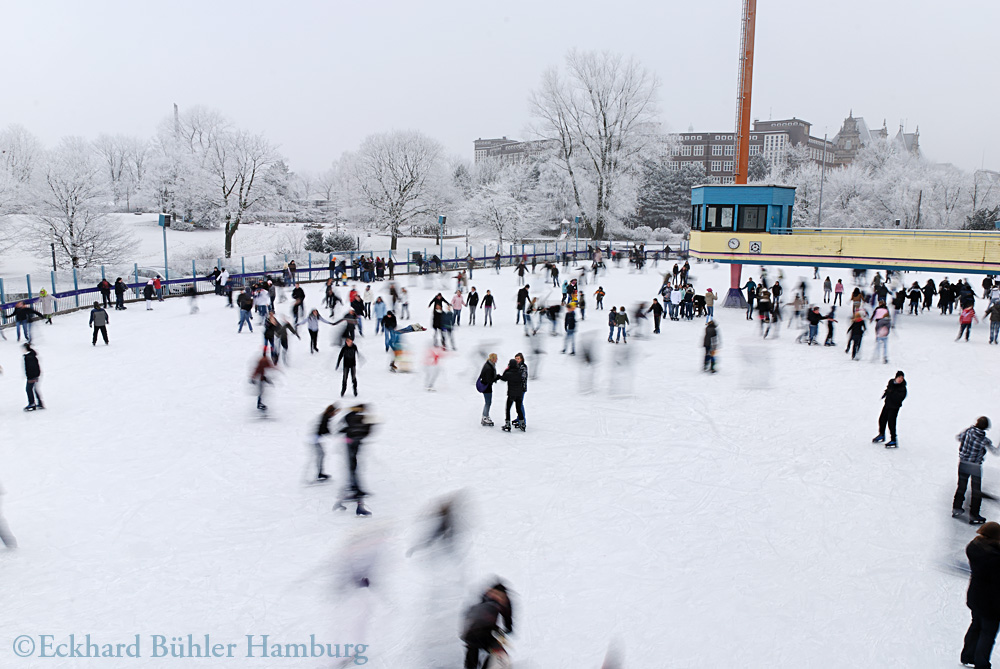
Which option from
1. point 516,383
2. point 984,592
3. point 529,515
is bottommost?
point 529,515

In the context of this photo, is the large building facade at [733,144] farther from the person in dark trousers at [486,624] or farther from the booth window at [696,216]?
the person in dark trousers at [486,624]

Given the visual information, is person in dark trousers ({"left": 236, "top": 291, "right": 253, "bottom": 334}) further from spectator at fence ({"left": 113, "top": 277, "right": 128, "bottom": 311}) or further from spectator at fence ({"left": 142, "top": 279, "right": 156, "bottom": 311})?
spectator at fence ({"left": 113, "top": 277, "right": 128, "bottom": 311})

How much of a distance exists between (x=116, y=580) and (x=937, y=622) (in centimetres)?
763

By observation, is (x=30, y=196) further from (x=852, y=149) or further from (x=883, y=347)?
(x=852, y=149)

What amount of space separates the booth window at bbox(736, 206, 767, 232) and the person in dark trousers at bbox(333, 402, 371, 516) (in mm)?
22469

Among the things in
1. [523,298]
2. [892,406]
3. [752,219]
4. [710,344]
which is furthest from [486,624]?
[752,219]

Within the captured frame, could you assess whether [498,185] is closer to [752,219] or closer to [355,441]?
[752,219]

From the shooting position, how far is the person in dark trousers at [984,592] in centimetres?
509

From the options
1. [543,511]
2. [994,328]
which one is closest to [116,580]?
[543,511]

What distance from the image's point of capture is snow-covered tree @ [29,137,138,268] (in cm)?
3712

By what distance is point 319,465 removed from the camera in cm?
873


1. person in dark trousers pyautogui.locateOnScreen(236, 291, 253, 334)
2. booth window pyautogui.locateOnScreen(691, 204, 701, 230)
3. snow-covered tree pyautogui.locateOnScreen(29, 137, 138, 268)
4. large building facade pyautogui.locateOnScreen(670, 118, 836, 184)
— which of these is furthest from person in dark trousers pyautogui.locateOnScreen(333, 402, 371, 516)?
large building facade pyautogui.locateOnScreen(670, 118, 836, 184)

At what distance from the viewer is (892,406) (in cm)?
1014

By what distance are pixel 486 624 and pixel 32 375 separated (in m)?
10.3
